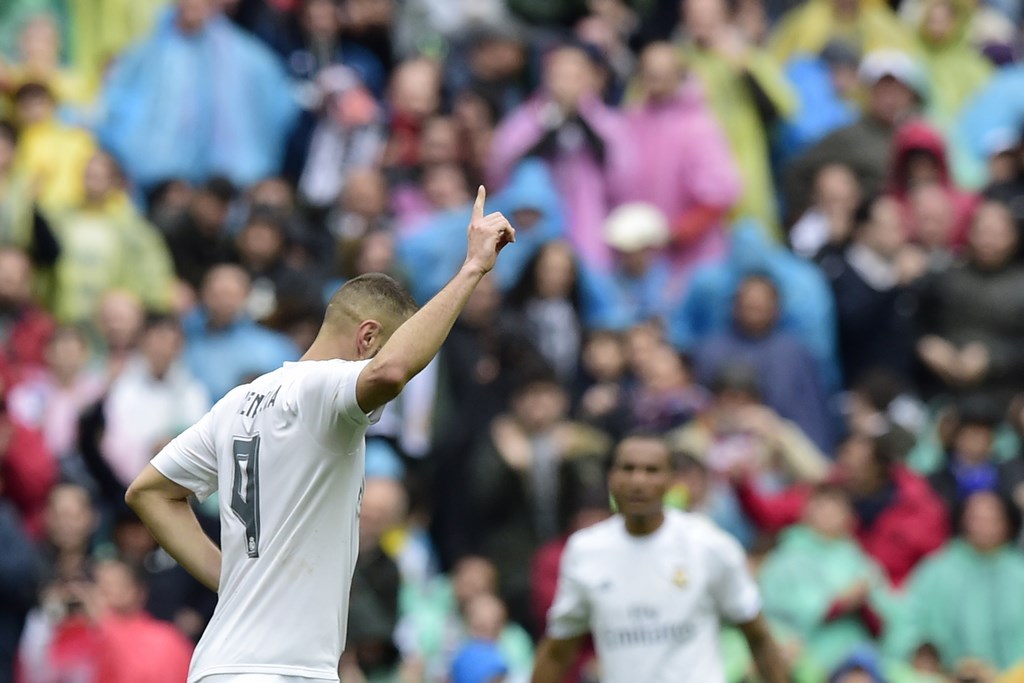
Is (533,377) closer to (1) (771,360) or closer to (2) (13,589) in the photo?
(1) (771,360)

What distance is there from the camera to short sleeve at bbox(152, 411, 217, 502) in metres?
6.98

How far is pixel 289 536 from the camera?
6.61 m

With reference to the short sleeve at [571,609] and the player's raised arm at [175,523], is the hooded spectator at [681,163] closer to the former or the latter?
the short sleeve at [571,609]

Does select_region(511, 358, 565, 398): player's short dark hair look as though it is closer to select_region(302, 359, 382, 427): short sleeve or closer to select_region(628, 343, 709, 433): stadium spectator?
select_region(628, 343, 709, 433): stadium spectator

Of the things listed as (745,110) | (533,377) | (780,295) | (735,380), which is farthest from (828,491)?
(745,110)

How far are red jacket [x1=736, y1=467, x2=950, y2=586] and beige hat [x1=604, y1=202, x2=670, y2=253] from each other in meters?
2.71

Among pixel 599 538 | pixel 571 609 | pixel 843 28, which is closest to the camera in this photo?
pixel 571 609

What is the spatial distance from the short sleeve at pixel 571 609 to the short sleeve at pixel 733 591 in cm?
55

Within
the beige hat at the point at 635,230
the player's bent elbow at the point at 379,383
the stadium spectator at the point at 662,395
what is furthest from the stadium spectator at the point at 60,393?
the player's bent elbow at the point at 379,383

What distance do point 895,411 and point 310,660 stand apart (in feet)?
26.2

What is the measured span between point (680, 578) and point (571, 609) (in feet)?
1.55

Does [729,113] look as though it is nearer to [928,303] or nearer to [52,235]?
[928,303]

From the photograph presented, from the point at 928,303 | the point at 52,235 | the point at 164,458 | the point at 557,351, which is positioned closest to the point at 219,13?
the point at 52,235

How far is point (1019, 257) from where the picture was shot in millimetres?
14688
